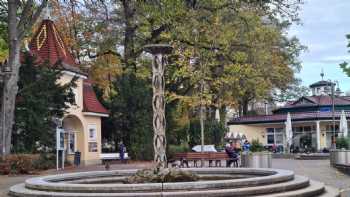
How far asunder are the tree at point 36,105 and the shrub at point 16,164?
13.6ft

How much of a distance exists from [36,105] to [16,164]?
5.21 m

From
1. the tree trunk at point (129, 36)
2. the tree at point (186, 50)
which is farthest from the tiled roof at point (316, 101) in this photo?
the tree trunk at point (129, 36)

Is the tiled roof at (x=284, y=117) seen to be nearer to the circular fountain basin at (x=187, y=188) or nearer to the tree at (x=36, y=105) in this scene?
the tree at (x=36, y=105)

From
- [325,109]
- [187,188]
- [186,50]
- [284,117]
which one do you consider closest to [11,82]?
[186,50]

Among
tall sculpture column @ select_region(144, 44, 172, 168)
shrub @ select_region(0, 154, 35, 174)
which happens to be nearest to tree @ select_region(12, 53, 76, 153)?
shrub @ select_region(0, 154, 35, 174)

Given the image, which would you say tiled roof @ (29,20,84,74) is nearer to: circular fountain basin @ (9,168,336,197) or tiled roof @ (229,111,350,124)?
circular fountain basin @ (9,168,336,197)

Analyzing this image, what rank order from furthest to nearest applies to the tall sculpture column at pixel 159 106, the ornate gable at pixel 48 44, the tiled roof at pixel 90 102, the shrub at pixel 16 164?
the tiled roof at pixel 90 102, the ornate gable at pixel 48 44, the shrub at pixel 16 164, the tall sculpture column at pixel 159 106

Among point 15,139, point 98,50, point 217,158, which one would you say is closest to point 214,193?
point 217,158

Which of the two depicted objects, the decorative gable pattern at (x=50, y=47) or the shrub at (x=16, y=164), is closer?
the shrub at (x=16, y=164)

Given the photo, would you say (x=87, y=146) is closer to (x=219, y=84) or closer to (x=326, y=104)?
(x=219, y=84)

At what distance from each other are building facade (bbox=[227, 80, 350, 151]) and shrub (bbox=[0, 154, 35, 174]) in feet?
123

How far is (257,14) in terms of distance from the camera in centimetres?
3900

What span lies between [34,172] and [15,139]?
4.98 m

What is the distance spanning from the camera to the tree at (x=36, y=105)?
2977 cm
